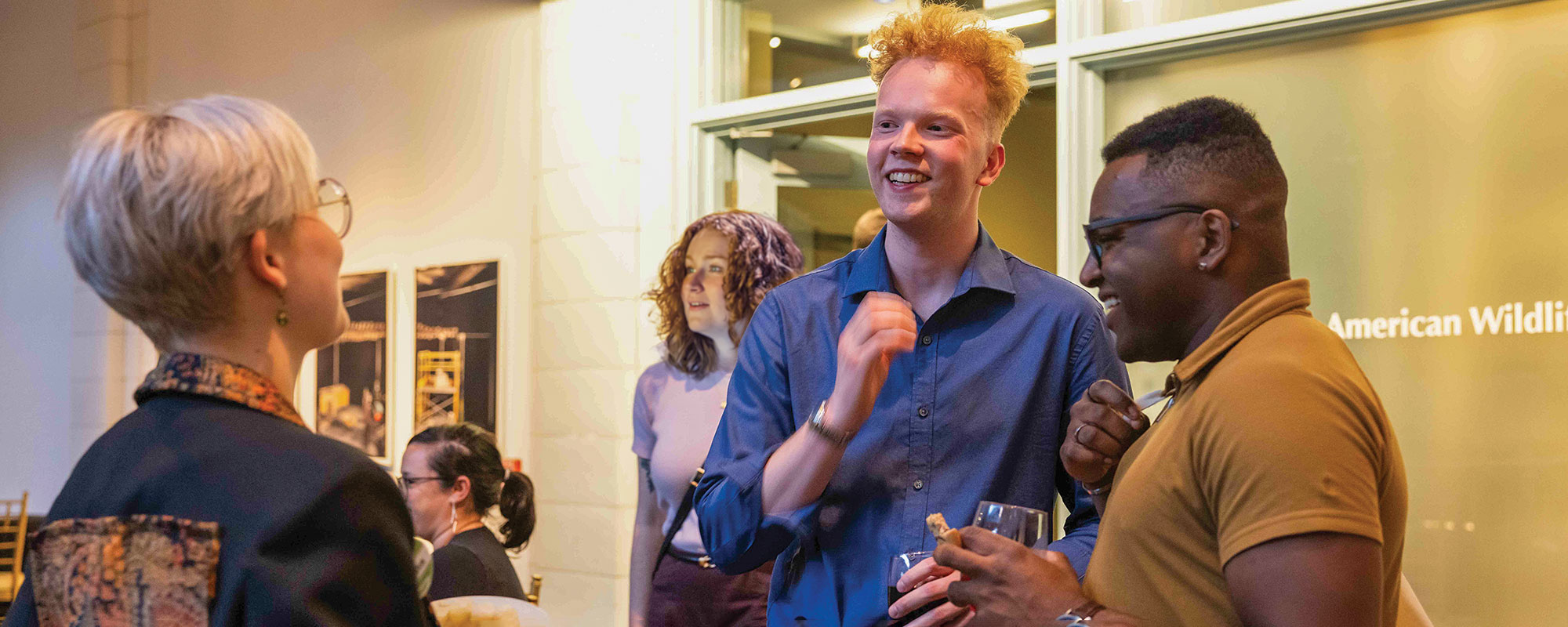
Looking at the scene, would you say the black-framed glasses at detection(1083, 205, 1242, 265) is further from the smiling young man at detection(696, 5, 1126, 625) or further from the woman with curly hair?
the woman with curly hair

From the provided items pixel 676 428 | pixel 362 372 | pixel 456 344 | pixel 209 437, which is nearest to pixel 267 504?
pixel 209 437

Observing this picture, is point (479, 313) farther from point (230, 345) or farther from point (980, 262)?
point (230, 345)

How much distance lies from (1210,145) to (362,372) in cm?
563

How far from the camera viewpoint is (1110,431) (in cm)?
137

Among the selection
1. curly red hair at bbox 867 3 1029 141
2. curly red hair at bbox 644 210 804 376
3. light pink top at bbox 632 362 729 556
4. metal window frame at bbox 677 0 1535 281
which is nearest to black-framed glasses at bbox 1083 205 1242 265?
curly red hair at bbox 867 3 1029 141

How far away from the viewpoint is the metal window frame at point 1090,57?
11.1ft

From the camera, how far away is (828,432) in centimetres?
151

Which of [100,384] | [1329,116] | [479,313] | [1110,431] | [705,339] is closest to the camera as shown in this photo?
[1110,431]

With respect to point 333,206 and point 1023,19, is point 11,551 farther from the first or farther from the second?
point 333,206

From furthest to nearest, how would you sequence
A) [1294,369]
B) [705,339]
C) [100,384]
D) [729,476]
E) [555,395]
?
[100,384] < [555,395] < [705,339] < [729,476] < [1294,369]

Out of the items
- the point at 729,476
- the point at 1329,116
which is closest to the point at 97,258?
the point at 729,476

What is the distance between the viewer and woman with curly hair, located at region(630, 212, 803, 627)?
9.56 feet

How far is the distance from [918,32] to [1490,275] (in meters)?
2.31

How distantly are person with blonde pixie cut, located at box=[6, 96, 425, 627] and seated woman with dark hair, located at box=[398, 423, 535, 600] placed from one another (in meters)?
1.83
